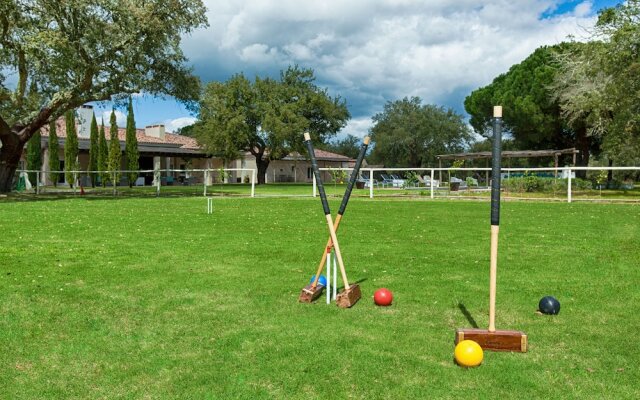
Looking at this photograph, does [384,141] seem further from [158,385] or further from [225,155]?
[158,385]

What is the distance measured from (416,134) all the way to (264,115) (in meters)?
29.3

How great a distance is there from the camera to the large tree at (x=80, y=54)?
76.5ft

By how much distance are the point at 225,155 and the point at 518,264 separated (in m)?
44.9

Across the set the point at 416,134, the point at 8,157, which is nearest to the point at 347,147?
the point at 416,134

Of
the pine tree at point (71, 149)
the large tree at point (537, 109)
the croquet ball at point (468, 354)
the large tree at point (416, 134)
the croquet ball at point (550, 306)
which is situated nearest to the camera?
the croquet ball at point (468, 354)

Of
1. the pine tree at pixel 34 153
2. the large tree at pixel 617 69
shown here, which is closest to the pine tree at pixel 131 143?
the pine tree at pixel 34 153

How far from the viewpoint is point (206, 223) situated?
13.4 meters

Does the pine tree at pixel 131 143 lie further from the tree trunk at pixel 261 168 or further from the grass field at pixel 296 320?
the grass field at pixel 296 320

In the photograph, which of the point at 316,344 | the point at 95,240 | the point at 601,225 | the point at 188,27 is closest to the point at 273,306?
the point at 316,344

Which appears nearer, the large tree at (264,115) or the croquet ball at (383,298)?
the croquet ball at (383,298)

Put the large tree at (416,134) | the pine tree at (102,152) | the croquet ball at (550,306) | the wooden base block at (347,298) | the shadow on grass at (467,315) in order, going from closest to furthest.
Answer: the shadow on grass at (467,315)
the croquet ball at (550,306)
the wooden base block at (347,298)
the pine tree at (102,152)
the large tree at (416,134)

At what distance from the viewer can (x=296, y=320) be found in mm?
5000

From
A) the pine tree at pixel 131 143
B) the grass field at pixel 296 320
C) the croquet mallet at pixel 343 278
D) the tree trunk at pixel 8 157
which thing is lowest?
the grass field at pixel 296 320

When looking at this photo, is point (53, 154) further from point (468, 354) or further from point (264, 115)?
point (468, 354)
